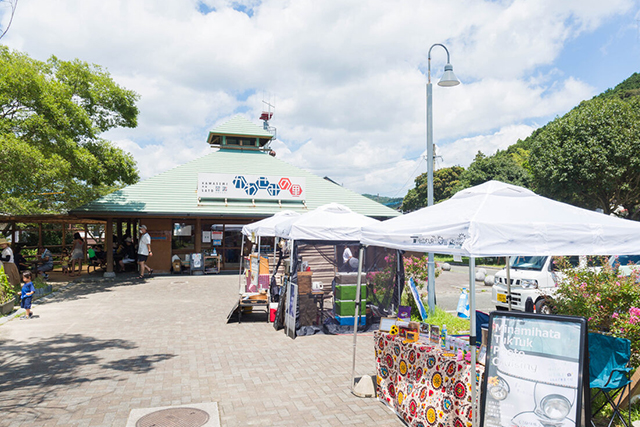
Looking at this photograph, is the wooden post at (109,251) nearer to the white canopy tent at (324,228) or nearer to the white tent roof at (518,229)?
the white canopy tent at (324,228)

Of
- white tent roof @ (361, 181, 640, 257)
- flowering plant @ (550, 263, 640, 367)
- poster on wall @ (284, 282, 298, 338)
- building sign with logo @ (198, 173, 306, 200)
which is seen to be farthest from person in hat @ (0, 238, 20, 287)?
flowering plant @ (550, 263, 640, 367)

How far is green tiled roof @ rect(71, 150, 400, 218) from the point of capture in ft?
66.5

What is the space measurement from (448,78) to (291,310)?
6.35 meters

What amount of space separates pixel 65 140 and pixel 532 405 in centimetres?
1557

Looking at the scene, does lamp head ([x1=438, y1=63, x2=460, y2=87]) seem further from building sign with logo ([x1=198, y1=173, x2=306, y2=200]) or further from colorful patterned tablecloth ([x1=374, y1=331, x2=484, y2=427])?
building sign with logo ([x1=198, y1=173, x2=306, y2=200])

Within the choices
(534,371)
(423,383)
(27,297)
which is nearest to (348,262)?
(423,383)

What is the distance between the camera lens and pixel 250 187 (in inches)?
900

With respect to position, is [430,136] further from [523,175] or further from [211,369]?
[523,175]

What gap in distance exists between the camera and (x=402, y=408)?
5.16 metres

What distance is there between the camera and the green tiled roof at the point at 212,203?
20.3m

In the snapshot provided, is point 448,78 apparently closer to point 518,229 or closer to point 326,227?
point 326,227

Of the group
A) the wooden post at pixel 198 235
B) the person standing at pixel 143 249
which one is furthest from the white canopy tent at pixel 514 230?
the wooden post at pixel 198 235

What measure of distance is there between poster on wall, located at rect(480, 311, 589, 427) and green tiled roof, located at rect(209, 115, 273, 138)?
79.8 ft

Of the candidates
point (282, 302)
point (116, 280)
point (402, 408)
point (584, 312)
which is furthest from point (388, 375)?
point (116, 280)
